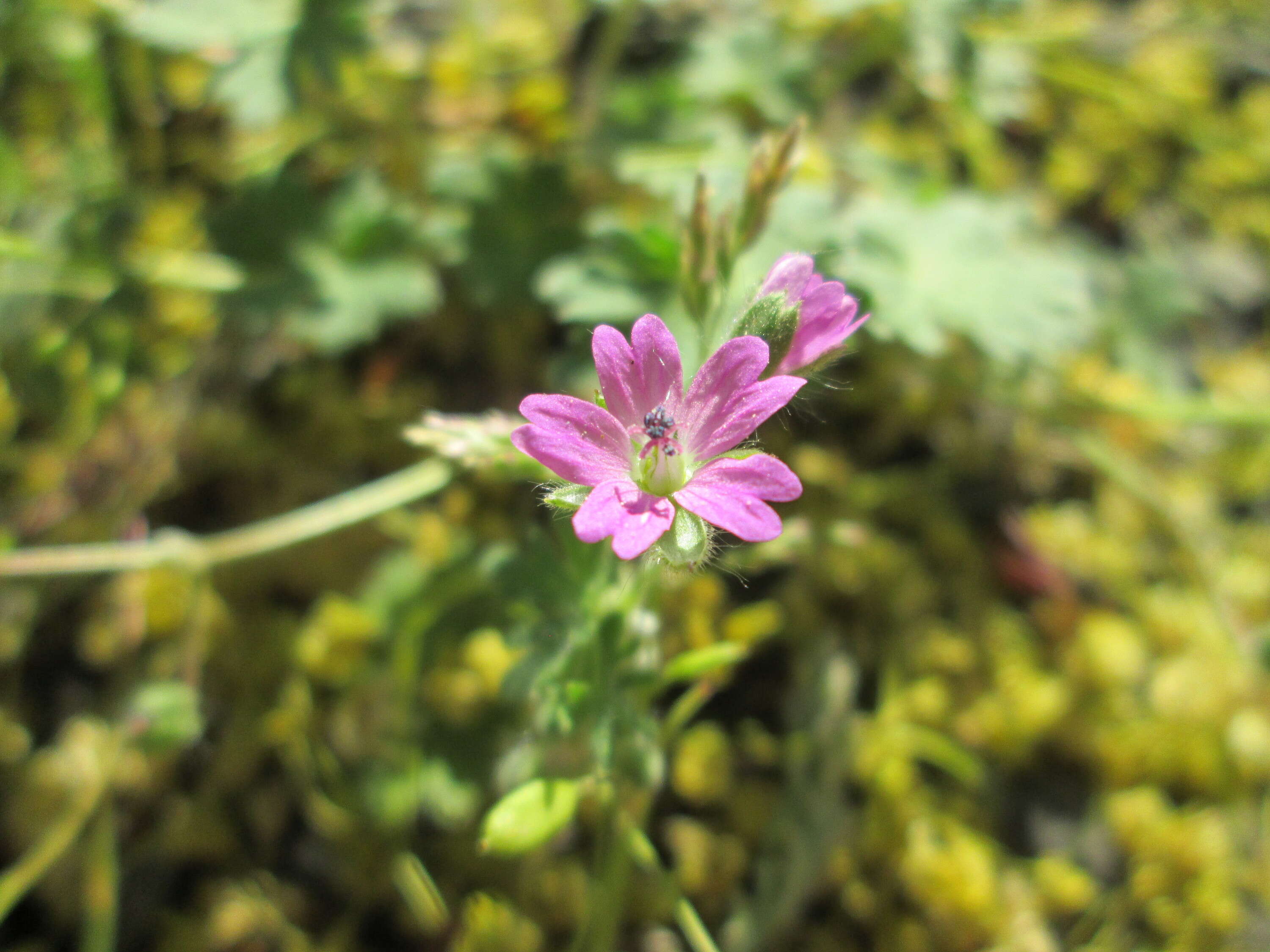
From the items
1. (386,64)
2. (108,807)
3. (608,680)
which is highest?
(386,64)

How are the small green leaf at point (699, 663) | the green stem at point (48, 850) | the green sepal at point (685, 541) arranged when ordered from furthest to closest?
the green stem at point (48, 850) < the small green leaf at point (699, 663) < the green sepal at point (685, 541)

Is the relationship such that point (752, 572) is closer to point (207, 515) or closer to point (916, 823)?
point (916, 823)

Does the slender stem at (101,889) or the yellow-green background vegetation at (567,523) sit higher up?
the yellow-green background vegetation at (567,523)

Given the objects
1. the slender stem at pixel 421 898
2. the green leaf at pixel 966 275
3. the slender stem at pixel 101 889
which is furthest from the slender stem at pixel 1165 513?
the slender stem at pixel 101 889

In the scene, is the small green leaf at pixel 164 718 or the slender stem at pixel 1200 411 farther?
the slender stem at pixel 1200 411

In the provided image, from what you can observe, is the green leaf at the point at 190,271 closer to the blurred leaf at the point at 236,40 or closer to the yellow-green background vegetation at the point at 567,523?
the yellow-green background vegetation at the point at 567,523

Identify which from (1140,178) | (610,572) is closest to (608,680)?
(610,572)

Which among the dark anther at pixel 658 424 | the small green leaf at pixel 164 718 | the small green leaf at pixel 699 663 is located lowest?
the small green leaf at pixel 164 718
